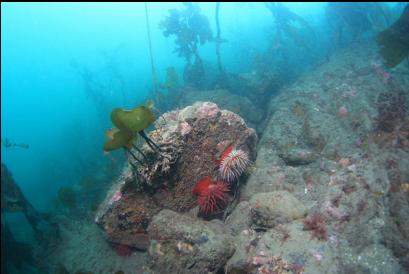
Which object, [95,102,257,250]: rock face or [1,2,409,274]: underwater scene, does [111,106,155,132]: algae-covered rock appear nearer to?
[1,2,409,274]: underwater scene

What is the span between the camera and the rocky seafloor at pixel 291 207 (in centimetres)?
490

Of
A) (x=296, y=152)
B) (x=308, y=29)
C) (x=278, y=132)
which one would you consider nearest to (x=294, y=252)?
(x=296, y=152)

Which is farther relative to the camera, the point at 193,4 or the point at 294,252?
the point at 193,4

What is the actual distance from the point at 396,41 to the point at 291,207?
8119 millimetres

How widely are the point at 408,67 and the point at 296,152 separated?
6396mm

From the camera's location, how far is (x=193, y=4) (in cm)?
1748

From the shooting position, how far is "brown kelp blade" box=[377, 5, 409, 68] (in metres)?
9.85

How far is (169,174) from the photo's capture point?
19.6ft

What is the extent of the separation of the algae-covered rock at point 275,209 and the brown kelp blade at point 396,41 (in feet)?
23.1

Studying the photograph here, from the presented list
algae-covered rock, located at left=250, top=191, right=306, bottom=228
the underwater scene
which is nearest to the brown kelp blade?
the underwater scene

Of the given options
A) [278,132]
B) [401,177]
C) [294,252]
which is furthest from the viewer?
[278,132]

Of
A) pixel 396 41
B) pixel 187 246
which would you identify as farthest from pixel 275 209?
pixel 396 41

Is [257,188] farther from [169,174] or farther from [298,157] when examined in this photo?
[169,174]

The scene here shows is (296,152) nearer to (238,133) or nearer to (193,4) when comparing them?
(238,133)
